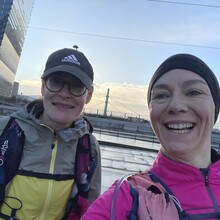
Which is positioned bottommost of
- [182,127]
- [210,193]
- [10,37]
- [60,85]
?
[210,193]

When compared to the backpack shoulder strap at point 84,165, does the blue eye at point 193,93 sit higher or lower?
higher

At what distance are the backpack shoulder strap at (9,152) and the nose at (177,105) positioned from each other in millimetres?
955

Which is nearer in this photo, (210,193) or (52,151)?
(210,193)

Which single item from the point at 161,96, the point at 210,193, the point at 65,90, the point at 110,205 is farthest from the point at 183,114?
the point at 65,90

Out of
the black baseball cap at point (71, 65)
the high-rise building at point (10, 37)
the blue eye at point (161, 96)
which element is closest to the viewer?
the blue eye at point (161, 96)

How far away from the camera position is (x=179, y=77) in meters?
1.57

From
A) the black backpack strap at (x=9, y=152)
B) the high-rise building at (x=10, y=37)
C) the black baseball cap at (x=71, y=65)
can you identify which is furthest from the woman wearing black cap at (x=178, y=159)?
the high-rise building at (x=10, y=37)

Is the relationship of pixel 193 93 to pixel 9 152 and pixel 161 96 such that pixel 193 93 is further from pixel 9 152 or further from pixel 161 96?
pixel 9 152

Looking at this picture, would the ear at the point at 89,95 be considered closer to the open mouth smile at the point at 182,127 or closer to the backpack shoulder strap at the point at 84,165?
the backpack shoulder strap at the point at 84,165

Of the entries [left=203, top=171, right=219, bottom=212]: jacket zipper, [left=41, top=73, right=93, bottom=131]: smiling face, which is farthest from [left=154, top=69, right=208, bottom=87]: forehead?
[left=41, top=73, right=93, bottom=131]: smiling face

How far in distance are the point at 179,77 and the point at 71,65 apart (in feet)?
2.40

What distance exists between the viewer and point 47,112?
76.0 inches

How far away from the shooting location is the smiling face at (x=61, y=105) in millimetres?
1904

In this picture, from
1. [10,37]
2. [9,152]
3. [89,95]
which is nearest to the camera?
[9,152]
